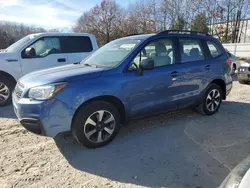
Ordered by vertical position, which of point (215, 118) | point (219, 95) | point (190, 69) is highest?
point (190, 69)

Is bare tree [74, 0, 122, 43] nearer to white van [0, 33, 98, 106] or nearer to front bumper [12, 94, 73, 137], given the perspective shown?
white van [0, 33, 98, 106]

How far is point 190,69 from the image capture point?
431 cm

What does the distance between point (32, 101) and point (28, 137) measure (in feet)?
3.73

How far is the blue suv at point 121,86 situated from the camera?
310 cm

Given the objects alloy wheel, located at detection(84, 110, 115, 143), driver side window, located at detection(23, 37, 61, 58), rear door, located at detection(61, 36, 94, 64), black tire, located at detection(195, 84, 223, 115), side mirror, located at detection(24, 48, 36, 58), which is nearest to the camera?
alloy wheel, located at detection(84, 110, 115, 143)

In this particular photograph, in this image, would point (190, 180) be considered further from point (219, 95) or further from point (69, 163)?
point (219, 95)

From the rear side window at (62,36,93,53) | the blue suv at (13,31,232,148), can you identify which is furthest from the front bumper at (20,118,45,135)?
the rear side window at (62,36,93,53)

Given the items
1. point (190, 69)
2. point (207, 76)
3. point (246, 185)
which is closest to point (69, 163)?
point (246, 185)

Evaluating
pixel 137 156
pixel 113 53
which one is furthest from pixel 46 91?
pixel 137 156

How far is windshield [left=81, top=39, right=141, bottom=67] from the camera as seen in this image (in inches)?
147

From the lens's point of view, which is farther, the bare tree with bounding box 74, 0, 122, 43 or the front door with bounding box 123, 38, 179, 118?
the bare tree with bounding box 74, 0, 122, 43

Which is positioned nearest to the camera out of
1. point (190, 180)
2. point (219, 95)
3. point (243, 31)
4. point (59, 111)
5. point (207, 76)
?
point (190, 180)

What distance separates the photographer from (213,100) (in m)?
4.94

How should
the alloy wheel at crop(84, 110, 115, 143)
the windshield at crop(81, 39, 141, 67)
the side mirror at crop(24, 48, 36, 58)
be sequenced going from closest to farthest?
the alloy wheel at crop(84, 110, 115, 143) → the windshield at crop(81, 39, 141, 67) → the side mirror at crop(24, 48, 36, 58)
